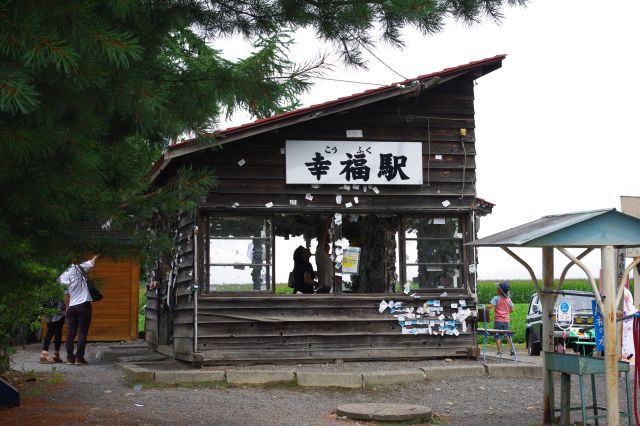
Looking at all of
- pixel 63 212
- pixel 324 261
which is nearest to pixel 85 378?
pixel 324 261

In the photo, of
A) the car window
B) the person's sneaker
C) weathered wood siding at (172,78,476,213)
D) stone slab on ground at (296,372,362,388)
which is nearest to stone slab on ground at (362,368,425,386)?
stone slab on ground at (296,372,362,388)

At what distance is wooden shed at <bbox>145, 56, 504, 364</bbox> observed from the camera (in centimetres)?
1366

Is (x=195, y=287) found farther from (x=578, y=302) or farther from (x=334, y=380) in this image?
(x=578, y=302)

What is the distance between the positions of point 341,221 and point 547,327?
18.2 ft

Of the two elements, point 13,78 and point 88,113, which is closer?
point 13,78

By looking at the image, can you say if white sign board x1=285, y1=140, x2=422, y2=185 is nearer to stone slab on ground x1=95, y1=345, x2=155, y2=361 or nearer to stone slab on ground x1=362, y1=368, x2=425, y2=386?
stone slab on ground x1=362, y1=368, x2=425, y2=386

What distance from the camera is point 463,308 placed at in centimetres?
1445

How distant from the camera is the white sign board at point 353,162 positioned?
1392 centimetres

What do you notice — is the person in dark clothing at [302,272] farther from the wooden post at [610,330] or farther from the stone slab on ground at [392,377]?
the wooden post at [610,330]

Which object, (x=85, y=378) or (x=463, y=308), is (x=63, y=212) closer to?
(x=85, y=378)

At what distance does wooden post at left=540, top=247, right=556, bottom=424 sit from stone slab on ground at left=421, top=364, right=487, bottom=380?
3.76m

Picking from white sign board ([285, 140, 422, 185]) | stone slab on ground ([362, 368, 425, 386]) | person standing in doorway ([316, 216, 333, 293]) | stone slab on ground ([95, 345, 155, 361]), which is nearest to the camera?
stone slab on ground ([362, 368, 425, 386])

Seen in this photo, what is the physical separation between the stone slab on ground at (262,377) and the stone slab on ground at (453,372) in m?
2.17

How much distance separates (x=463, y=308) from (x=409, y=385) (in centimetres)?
247
